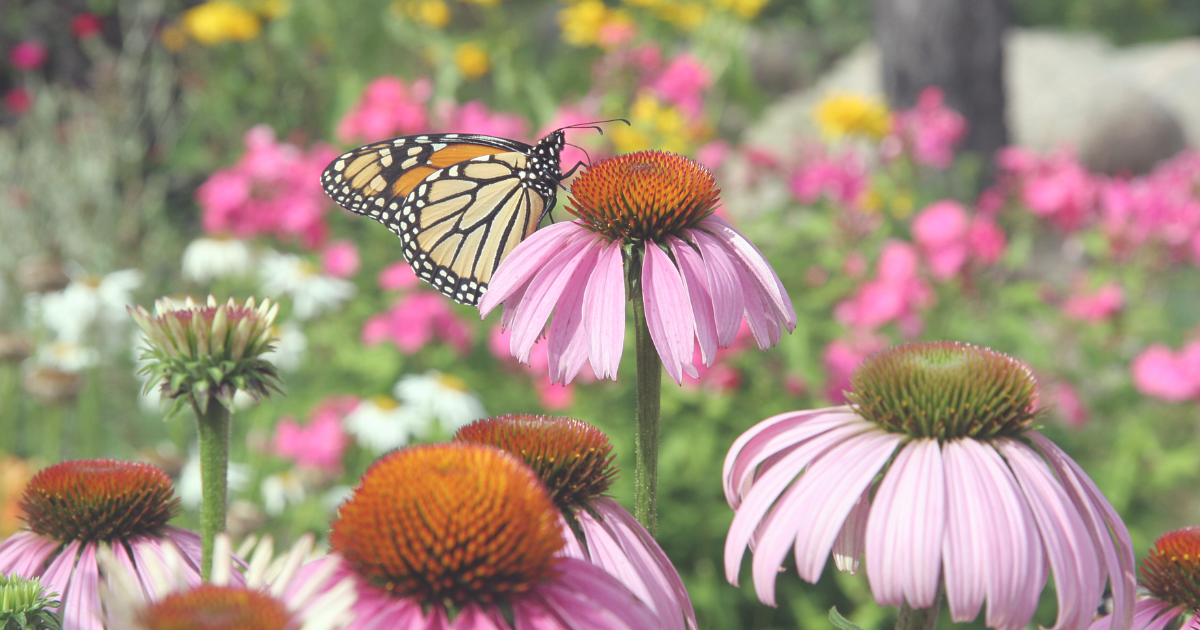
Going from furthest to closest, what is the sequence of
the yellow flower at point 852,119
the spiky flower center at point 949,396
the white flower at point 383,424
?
the yellow flower at point 852,119
the white flower at point 383,424
the spiky flower center at point 949,396

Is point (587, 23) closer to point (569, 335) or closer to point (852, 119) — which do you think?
point (852, 119)

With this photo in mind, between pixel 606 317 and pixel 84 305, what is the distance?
2.90 m

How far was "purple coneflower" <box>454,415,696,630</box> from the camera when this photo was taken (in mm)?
754

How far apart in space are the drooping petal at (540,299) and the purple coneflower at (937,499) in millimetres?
216

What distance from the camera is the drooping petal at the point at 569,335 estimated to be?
0.90 meters

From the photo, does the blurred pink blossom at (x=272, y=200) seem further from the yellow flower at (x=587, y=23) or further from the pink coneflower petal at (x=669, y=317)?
the pink coneflower petal at (x=669, y=317)

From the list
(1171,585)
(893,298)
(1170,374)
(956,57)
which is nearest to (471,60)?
(893,298)

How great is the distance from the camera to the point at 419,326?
3.28 meters

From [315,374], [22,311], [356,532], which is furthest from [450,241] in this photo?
[22,311]

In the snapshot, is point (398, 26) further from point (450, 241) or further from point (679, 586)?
point (679, 586)

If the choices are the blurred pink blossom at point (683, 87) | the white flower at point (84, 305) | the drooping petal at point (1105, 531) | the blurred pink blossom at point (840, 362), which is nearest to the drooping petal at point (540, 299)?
the drooping petal at point (1105, 531)

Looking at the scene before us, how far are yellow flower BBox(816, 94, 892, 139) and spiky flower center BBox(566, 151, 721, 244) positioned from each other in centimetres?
314

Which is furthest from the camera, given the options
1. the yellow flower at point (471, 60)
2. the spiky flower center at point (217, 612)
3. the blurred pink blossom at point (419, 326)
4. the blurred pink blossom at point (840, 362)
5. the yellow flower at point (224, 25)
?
the yellow flower at point (224, 25)

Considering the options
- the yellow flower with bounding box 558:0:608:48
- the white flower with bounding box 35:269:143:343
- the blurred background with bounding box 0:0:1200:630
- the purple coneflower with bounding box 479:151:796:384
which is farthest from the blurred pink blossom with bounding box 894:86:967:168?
the purple coneflower with bounding box 479:151:796:384
